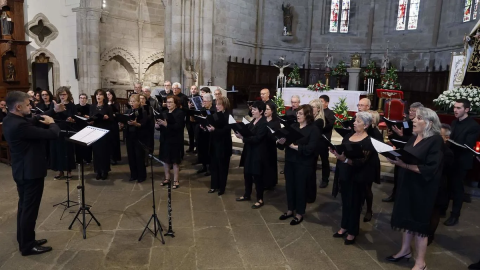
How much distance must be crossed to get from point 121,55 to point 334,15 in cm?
1053

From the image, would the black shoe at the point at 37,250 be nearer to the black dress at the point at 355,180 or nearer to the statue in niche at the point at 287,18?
the black dress at the point at 355,180

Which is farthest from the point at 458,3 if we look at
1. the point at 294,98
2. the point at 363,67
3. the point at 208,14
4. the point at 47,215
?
the point at 47,215

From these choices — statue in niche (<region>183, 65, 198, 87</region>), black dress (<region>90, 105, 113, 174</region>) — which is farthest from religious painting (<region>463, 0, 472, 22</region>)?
black dress (<region>90, 105, 113, 174</region>)

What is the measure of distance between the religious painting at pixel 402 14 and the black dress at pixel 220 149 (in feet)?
44.1

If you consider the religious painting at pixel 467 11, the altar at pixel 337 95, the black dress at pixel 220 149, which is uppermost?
the religious painting at pixel 467 11

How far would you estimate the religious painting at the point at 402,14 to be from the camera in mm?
Result: 15688

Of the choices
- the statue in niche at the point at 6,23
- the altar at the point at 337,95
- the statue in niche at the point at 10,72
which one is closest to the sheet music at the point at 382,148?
the altar at the point at 337,95

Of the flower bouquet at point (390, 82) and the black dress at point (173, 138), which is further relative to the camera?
the flower bouquet at point (390, 82)

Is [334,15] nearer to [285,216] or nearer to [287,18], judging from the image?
Result: [287,18]

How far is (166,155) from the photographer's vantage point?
241 inches

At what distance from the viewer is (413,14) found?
51.1 feet

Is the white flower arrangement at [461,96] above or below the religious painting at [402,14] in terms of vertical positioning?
below

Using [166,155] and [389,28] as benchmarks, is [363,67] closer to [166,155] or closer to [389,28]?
[389,28]

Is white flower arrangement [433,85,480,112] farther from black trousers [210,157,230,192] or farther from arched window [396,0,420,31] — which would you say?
arched window [396,0,420,31]
